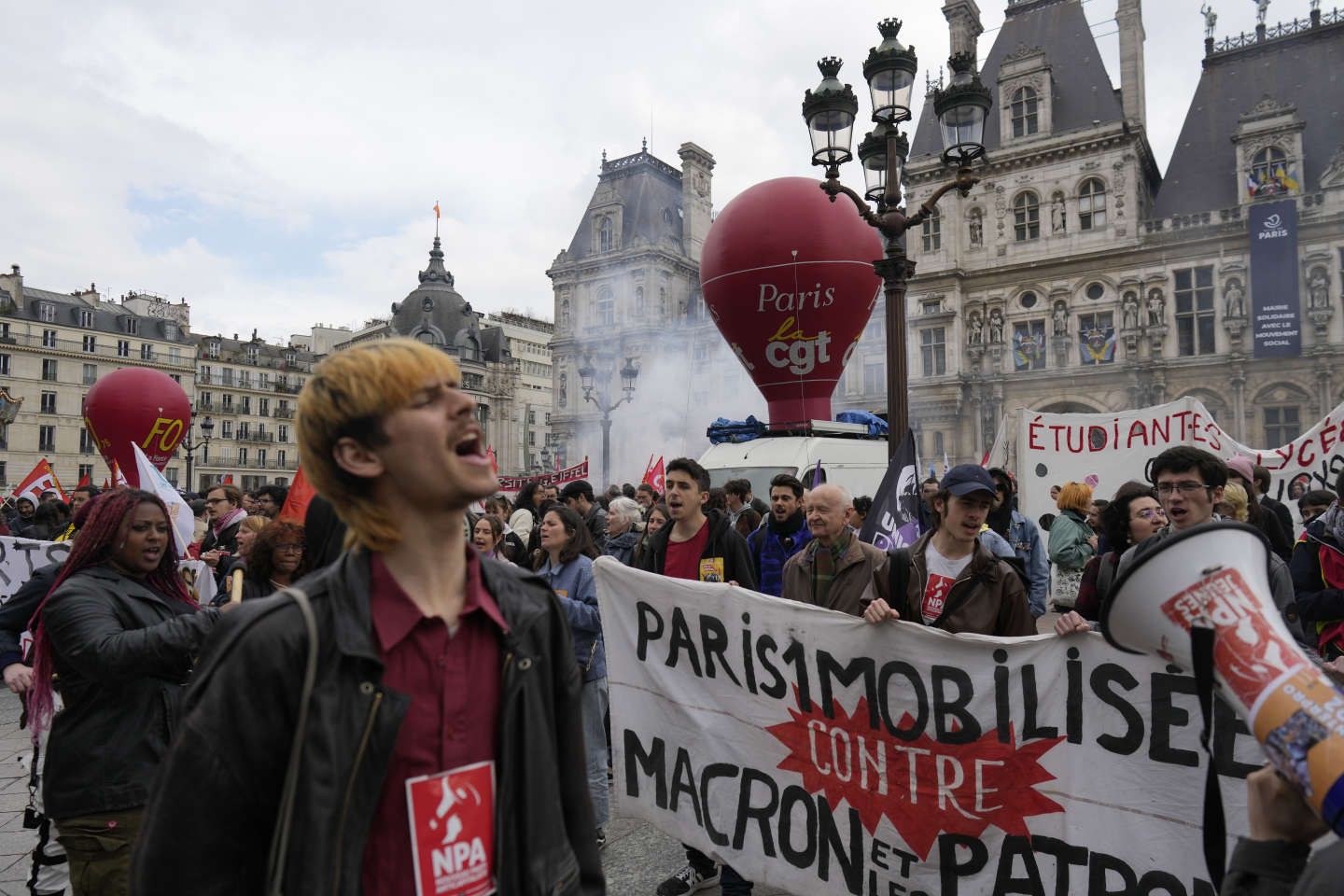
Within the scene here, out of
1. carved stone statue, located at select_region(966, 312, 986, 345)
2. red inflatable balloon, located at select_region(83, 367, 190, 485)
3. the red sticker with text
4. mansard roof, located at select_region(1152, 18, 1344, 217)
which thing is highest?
mansard roof, located at select_region(1152, 18, 1344, 217)

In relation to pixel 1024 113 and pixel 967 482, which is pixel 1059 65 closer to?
pixel 1024 113

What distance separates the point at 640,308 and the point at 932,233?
1542 centimetres

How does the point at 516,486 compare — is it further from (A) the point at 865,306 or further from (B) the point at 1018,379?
(B) the point at 1018,379

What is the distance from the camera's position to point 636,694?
14.1 feet

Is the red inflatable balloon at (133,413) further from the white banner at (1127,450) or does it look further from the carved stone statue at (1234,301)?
the carved stone statue at (1234,301)

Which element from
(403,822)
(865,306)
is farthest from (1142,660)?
(865,306)

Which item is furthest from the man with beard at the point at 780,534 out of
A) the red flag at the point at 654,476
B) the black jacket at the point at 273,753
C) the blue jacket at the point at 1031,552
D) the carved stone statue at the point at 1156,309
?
the carved stone statue at the point at 1156,309

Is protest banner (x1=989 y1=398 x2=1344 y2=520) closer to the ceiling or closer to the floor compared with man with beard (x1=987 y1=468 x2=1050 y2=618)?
closer to the ceiling

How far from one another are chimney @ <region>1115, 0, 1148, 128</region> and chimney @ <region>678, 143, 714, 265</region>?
20.0 meters

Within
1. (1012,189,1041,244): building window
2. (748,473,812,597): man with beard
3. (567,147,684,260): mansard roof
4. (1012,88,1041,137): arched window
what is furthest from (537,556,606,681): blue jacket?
(567,147,684,260): mansard roof

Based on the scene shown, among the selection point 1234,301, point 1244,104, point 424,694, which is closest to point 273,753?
point 424,694

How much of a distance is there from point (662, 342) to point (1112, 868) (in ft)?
127

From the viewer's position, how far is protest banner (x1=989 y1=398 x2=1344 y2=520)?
876cm

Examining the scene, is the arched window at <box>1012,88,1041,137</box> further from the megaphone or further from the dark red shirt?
the dark red shirt
